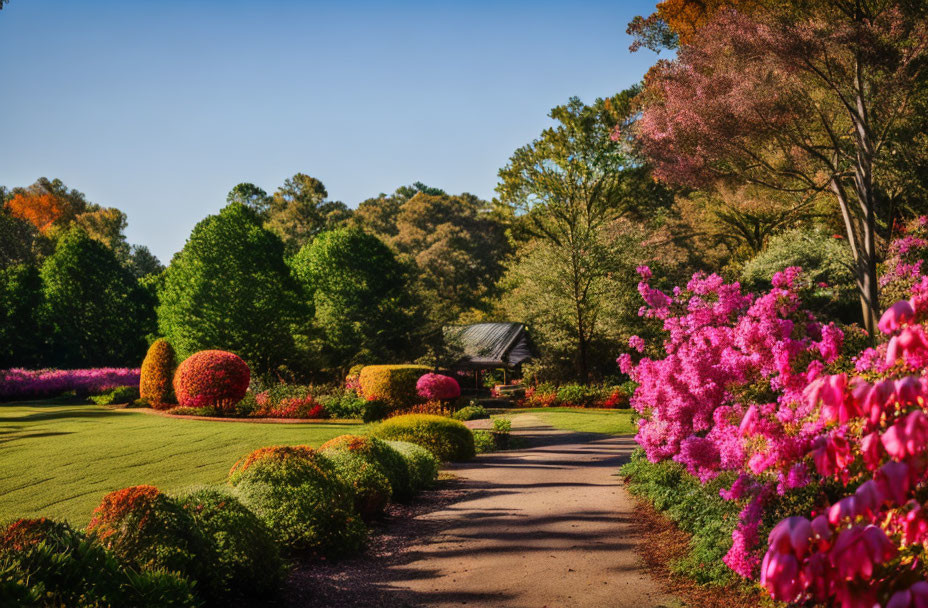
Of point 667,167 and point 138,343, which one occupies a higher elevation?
point 667,167

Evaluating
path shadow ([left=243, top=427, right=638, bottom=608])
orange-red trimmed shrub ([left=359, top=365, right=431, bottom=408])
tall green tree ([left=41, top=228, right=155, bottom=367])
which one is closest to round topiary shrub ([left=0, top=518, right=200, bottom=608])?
path shadow ([left=243, top=427, right=638, bottom=608])

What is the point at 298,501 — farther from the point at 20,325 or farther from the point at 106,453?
the point at 20,325

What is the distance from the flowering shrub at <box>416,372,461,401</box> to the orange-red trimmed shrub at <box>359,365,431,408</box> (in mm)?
291

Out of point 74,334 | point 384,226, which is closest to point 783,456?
point 74,334

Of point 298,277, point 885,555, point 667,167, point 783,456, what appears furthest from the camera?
point 298,277

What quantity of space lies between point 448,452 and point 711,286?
7579mm

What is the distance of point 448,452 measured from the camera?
46.2 feet

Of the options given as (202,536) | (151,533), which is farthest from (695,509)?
(151,533)

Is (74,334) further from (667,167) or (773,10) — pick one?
(773,10)

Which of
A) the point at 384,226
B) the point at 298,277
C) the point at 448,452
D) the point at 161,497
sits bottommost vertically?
the point at 448,452

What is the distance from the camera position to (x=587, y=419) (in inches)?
878

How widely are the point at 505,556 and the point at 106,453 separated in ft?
32.1

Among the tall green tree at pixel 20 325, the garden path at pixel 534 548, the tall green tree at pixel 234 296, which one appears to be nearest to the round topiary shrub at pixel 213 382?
the tall green tree at pixel 234 296

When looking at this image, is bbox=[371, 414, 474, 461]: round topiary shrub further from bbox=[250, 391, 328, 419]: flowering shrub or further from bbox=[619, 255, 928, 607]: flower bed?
bbox=[250, 391, 328, 419]: flowering shrub
